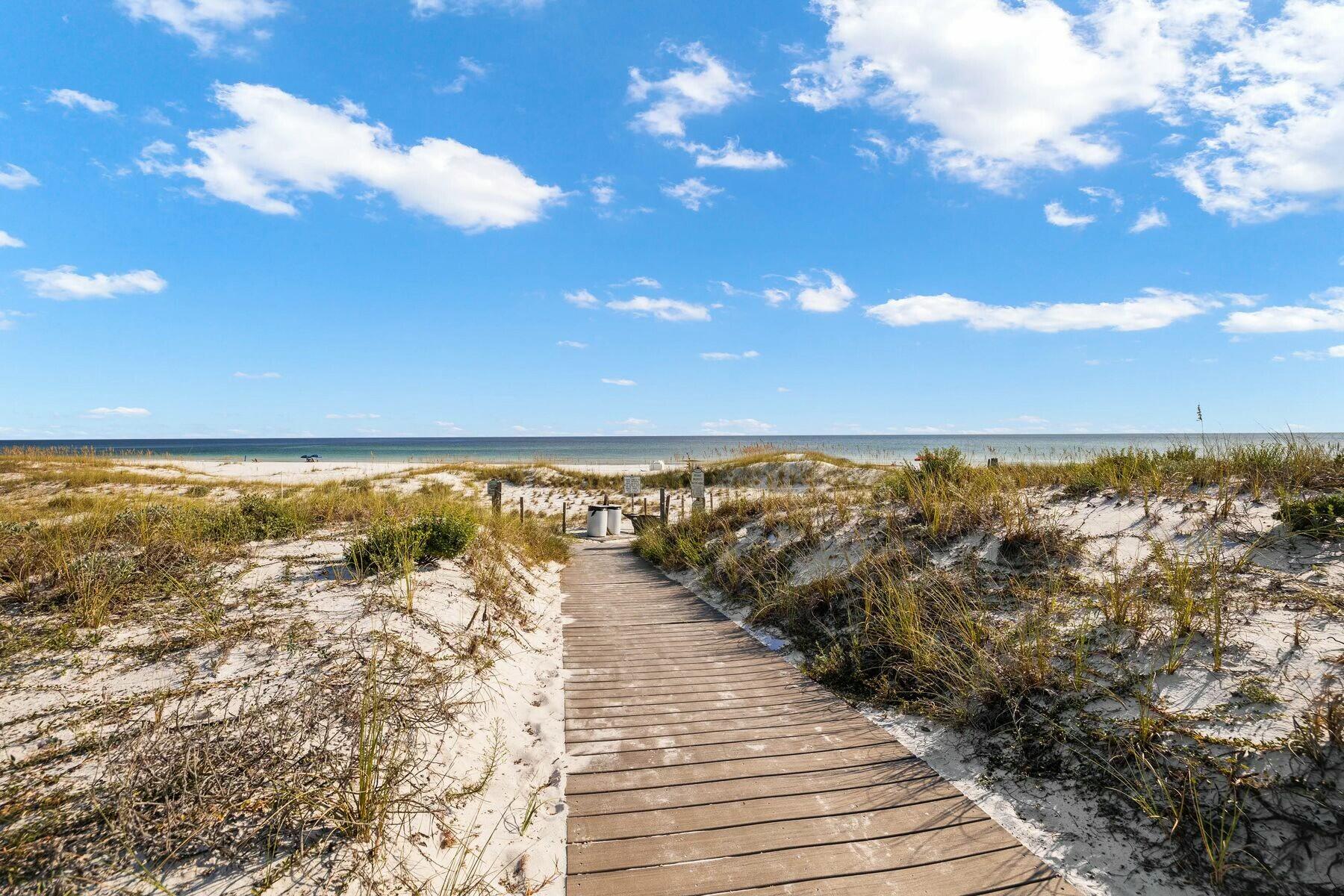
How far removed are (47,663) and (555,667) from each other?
11.9ft

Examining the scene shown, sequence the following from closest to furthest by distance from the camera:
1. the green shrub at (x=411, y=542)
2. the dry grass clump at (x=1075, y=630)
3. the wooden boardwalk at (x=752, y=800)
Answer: the wooden boardwalk at (x=752, y=800) < the dry grass clump at (x=1075, y=630) < the green shrub at (x=411, y=542)

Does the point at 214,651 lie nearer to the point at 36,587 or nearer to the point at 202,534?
the point at 36,587

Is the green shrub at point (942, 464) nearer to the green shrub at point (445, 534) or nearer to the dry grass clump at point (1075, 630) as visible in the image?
the dry grass clump at point (1075, 630)

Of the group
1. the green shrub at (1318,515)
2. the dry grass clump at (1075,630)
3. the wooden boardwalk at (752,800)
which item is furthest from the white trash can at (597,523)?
the green shrub at (1318,515)

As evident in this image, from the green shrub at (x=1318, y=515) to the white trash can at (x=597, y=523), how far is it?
12.3 m

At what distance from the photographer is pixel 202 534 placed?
6.86 m

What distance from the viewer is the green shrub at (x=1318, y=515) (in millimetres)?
5246

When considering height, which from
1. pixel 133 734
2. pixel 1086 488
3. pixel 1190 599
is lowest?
pixel 133 734

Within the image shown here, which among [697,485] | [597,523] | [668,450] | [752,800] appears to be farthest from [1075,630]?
[668,450]

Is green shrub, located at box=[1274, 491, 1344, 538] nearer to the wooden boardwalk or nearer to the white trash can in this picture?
the wooden boardwalk

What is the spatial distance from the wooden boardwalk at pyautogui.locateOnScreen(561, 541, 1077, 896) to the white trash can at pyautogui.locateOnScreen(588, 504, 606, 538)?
31.0ft

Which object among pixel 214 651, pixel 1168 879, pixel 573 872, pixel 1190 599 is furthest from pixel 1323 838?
pixel 214 651

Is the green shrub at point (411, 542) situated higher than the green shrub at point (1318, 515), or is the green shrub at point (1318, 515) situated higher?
the green shrub at point (1318, 515)

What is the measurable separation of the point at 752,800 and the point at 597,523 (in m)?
12.0
